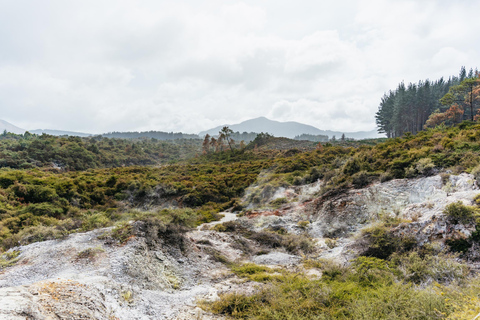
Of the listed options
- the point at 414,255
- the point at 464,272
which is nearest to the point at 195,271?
the point at 414,255

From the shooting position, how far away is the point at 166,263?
7.64 meters

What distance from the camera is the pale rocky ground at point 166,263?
172 inches

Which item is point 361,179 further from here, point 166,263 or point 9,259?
point 9,259

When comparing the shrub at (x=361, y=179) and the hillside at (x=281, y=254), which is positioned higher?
the shrub at (x=361, y=179)

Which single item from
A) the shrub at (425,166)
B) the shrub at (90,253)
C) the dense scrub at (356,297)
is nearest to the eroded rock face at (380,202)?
the shrub at (425,166)

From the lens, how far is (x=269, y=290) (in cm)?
584

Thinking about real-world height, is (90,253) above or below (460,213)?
below

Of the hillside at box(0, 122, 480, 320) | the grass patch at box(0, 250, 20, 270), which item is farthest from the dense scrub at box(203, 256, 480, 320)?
the grass patch at box(0, 250, 20, 270)

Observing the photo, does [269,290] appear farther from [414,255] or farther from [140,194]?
[140,194]

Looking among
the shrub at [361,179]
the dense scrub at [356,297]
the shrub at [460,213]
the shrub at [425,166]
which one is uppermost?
the shrub at [425,166]

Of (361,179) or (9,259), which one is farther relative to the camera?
(361,179)

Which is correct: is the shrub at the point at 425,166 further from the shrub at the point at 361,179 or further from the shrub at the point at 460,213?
the shrub at the point at 460,213

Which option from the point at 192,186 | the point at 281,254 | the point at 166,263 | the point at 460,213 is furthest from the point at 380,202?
the point at 192,186

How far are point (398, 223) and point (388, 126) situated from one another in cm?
7660
